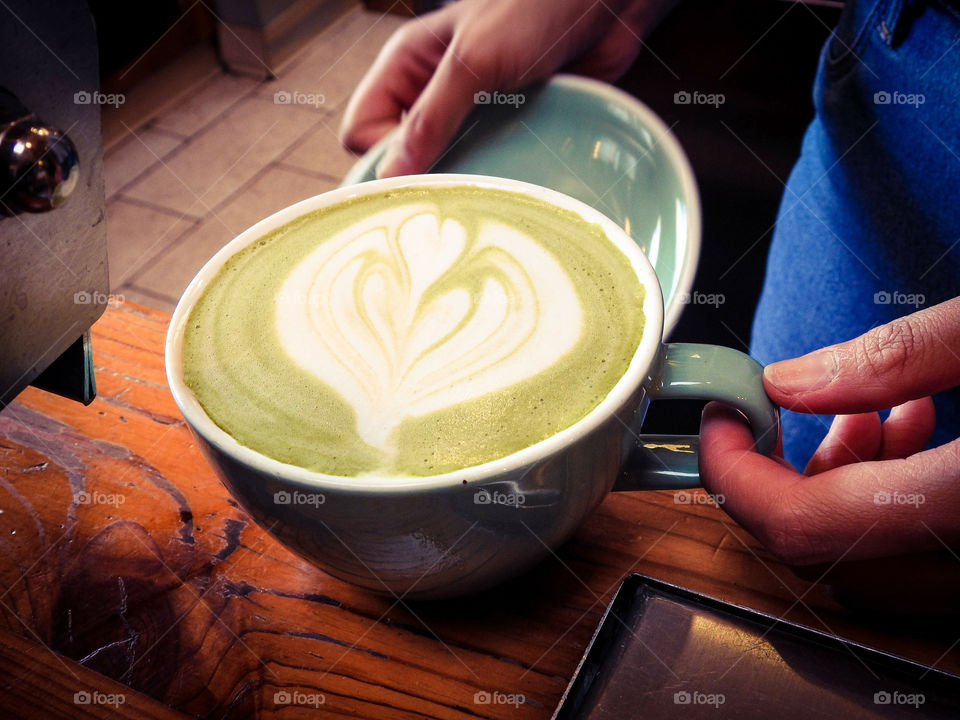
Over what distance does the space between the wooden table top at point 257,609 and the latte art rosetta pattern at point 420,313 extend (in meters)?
0.15

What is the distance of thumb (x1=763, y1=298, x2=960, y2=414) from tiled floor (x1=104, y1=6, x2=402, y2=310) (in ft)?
6.16

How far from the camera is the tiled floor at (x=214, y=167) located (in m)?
2.29

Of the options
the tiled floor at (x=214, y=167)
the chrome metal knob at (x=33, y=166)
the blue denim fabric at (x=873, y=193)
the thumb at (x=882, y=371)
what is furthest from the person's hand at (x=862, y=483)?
the tiled floor at (x=214, y=167)

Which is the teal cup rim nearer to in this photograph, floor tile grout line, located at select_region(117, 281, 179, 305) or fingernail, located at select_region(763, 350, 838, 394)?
fingernail, located at select_region(763, 350, 838, 394)

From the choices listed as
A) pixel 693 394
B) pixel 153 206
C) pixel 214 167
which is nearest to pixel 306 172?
pixel 214 167

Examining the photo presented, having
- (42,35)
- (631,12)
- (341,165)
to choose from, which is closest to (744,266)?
(631,12)

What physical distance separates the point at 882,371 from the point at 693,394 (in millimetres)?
139

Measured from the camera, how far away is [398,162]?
0.93m

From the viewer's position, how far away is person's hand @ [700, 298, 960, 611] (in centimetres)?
53

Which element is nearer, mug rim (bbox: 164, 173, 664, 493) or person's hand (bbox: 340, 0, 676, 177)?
mug rim (bbox: 164, 173, 664, 493)

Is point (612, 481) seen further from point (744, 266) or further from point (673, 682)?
point (744, 266)

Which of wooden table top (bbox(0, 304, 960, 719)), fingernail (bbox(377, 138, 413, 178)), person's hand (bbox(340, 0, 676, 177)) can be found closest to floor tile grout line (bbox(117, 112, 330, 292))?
person's hand (bbox(340, 0, 676, 177))

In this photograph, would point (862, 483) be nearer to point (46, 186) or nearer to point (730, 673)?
point (730, 673)

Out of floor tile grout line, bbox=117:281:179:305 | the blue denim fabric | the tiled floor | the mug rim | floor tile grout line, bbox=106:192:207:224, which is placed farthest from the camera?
floor tile grout line, bbox=106:192:207:224
